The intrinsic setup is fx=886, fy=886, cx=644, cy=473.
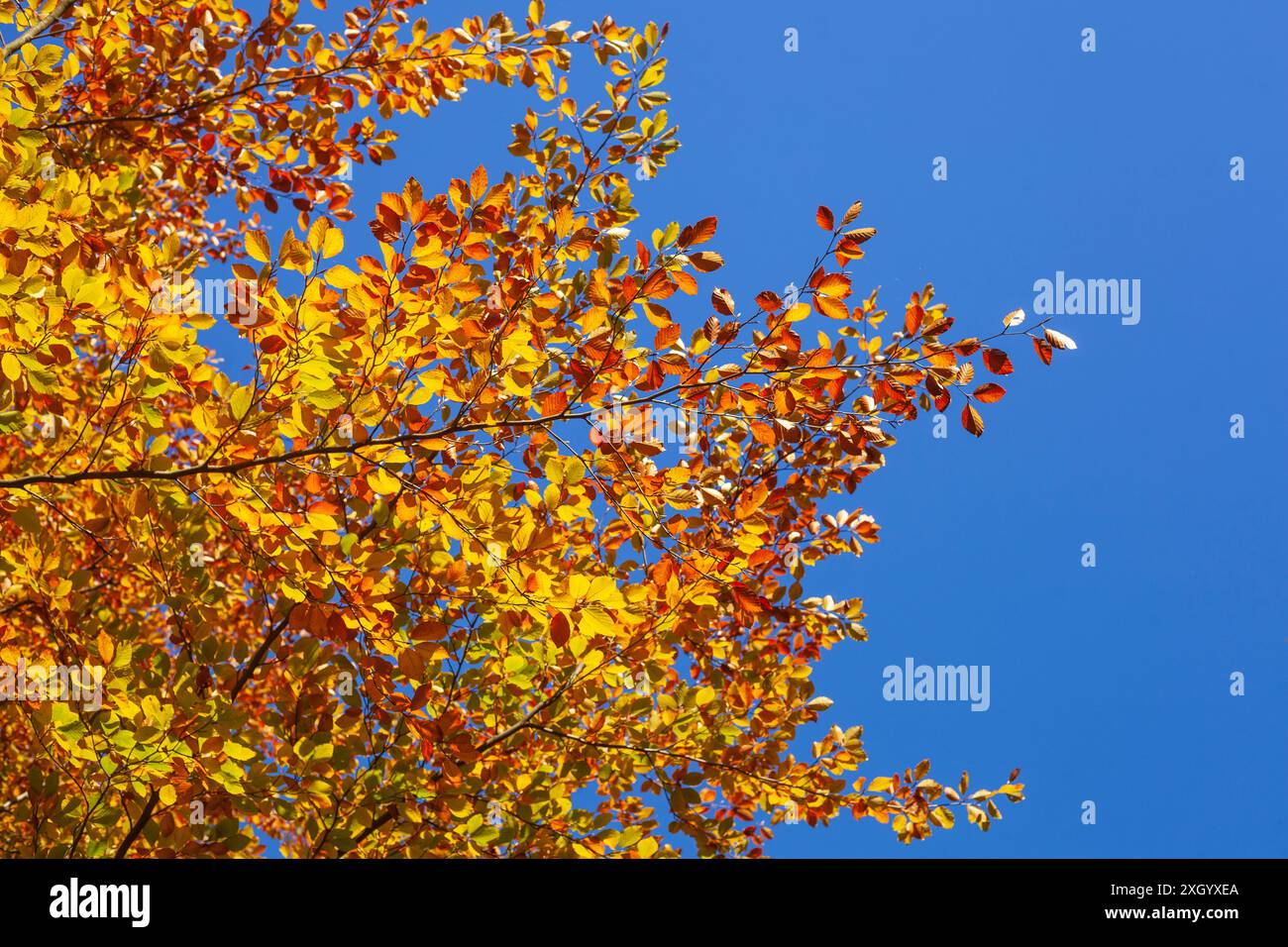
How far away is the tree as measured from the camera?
2494 millimetres

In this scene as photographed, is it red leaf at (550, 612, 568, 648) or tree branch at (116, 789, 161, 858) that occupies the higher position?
red leaf at (550, 612, 568, 648)

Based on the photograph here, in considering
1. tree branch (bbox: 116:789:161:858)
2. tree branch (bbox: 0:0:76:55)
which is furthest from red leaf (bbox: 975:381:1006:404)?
tree branch (bbox: 0:0:76:55)

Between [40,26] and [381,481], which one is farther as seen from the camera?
[40,26]

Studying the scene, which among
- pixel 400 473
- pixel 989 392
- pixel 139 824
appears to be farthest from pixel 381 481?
pixel 989 392

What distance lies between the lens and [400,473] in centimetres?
274

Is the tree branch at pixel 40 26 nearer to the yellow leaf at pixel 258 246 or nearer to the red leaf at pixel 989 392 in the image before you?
the yellow leaf at pixel 258 246

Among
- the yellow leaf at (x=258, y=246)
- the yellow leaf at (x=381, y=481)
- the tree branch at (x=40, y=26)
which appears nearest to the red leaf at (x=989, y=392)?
the yellow leaf at (x=381, y=481)

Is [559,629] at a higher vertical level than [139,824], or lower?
higher

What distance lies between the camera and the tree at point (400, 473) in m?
2.49

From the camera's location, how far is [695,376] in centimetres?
252

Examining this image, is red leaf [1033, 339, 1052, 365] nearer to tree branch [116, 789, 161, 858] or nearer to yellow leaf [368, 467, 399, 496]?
yellow leaf [368, 467, 399, 496]

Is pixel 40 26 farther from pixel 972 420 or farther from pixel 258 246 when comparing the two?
pixel 972 420
